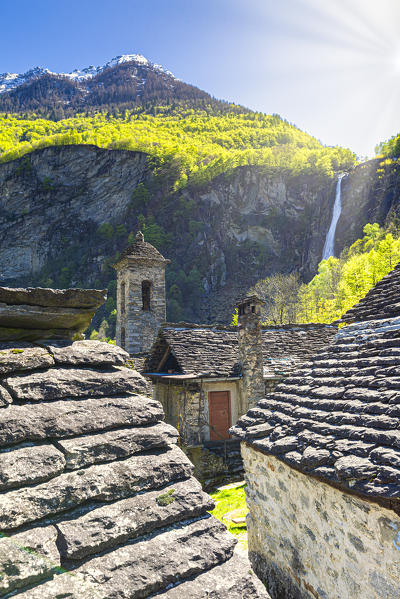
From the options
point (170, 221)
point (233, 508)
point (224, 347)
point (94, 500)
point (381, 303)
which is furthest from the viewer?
point (170, 221)

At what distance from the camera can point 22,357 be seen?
186cm

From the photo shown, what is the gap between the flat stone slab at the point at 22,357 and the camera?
70.6 inches

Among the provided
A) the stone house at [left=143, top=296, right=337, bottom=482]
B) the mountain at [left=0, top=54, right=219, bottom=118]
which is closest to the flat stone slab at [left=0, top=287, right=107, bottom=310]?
the stone house at [left=143, top=296, right=337, bottom=482]

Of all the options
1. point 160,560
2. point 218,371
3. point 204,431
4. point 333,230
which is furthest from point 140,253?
point 333,230

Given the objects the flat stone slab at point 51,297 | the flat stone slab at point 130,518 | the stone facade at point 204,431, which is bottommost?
the stone facade at point 204,431

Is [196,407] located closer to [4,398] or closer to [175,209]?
[4,398]

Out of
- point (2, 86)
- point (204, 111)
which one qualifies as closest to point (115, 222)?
point (204, 111)

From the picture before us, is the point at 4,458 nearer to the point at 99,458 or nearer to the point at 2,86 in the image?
the point at 99,458

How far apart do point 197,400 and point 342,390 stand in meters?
7.84

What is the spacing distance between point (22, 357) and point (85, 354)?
0.34 m

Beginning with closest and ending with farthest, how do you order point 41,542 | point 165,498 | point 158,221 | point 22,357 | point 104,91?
point 41,542
point 165,498
point 22,357
point 158,221
point 104,91

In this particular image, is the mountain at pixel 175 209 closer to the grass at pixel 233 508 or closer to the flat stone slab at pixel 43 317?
the grass at pixel 233 508

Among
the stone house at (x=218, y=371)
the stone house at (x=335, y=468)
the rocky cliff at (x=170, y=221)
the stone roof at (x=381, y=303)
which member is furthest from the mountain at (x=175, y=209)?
the stone house at (x=335, y=468)

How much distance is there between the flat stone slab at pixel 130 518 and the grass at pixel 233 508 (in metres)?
5.97
